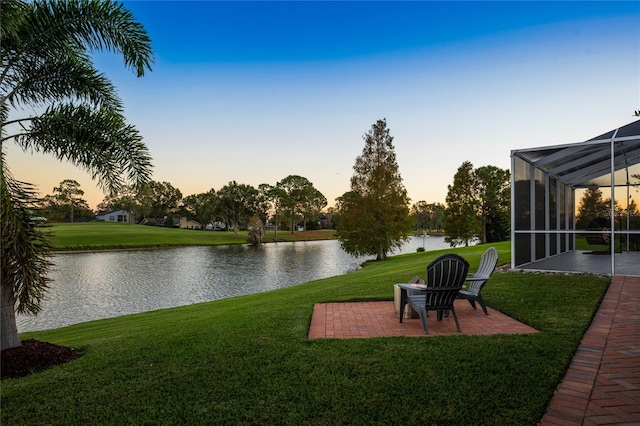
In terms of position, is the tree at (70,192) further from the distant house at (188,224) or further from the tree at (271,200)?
the tree at (271,200)

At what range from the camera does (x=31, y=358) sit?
5227 mm

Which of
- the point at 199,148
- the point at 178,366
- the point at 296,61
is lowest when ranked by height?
the point at 178,366

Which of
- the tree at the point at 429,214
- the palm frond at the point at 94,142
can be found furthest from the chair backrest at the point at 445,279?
the tree at the point at 429,214

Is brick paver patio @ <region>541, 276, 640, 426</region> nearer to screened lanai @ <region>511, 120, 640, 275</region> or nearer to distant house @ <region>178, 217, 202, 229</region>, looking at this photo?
screened lanai @ <region>511, 120, 640, 275</region>

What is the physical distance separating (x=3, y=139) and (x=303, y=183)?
Answer: 65284 millimetres

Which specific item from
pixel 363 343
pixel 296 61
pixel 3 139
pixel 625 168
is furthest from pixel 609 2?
pixel 3 139

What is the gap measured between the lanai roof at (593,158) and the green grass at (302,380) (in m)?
5.56

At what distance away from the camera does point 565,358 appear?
395 centimetres

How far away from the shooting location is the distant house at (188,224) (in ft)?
313

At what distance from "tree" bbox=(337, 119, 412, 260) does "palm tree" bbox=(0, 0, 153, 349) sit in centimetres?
2208

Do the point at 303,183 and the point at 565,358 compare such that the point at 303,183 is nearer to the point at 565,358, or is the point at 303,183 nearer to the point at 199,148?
the point at 199,148

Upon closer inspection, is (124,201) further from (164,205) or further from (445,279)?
(445,279)

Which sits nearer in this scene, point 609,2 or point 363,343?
point 363,343

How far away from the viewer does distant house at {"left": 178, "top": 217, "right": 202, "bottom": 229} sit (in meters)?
95.5
